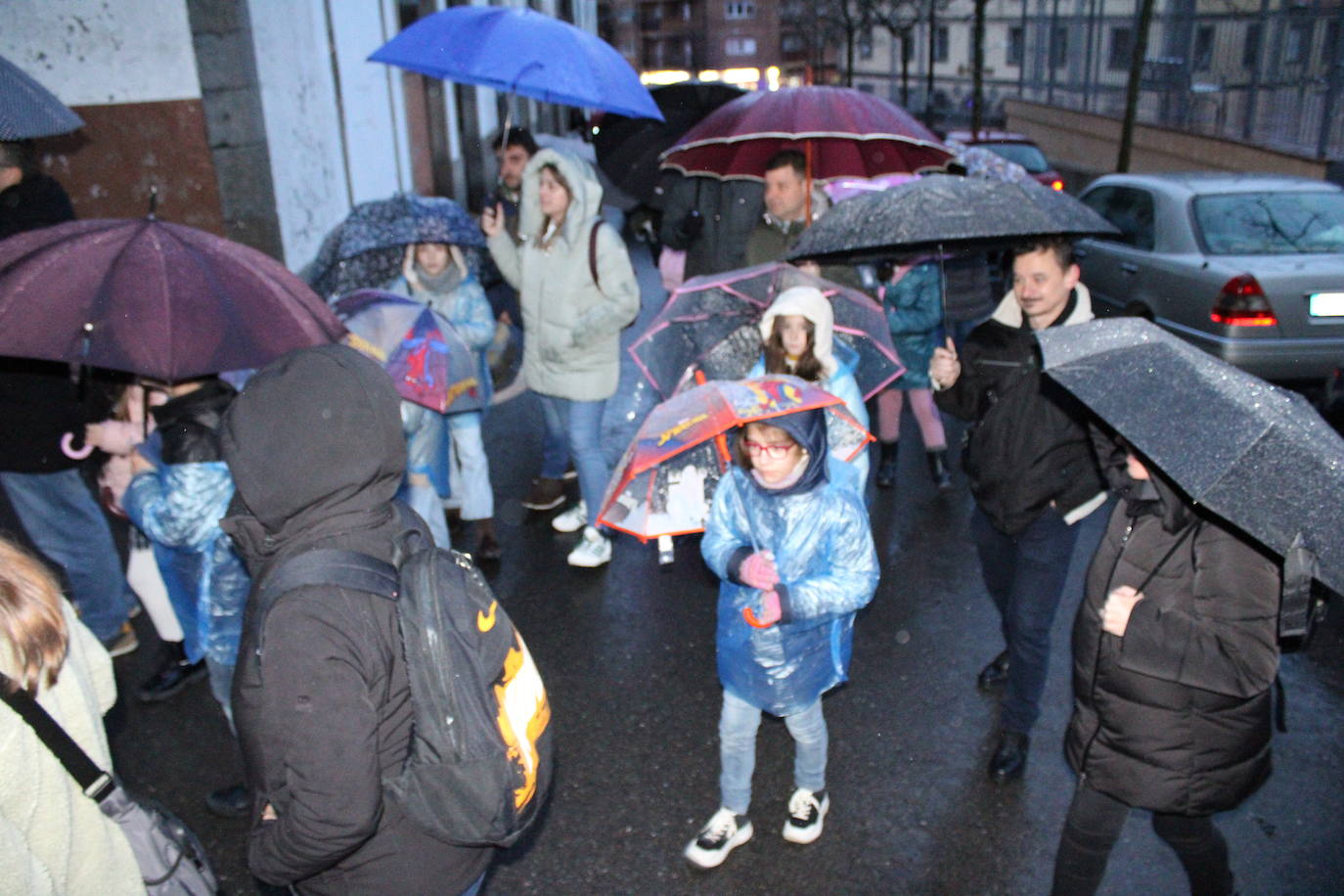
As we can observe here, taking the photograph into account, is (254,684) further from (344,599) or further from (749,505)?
(749,505)

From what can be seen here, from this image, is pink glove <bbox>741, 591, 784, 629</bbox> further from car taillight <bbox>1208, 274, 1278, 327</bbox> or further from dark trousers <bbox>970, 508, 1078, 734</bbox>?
car taillight <bbox>1208, 274, 1278, 327</bbox>

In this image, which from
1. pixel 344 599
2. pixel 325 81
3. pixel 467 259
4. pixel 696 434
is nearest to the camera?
pixel 344 599

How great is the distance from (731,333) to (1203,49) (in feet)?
58.0

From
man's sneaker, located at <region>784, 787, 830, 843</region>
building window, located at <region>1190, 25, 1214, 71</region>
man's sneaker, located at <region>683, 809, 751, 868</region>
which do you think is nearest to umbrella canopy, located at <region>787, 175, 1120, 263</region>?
man's sneaker, located at <region>784, 787, 830, 843</region>

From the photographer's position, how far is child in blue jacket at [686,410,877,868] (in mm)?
3045

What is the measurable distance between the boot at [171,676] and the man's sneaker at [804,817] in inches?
103

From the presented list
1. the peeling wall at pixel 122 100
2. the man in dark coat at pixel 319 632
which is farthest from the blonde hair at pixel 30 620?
the peeling wall at pixel 122 100

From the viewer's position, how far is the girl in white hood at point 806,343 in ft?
13.3

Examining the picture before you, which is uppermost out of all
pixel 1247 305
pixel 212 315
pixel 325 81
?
pixel 325 81

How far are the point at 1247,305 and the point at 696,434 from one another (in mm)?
5804

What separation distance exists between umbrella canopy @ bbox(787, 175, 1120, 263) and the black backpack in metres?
2.27

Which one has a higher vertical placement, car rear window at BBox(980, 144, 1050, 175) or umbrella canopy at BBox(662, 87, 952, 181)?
umbrella canopy at BBox(662, 87, 952, 181)

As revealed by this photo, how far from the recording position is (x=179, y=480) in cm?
328

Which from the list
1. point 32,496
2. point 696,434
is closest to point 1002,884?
point 696,434
